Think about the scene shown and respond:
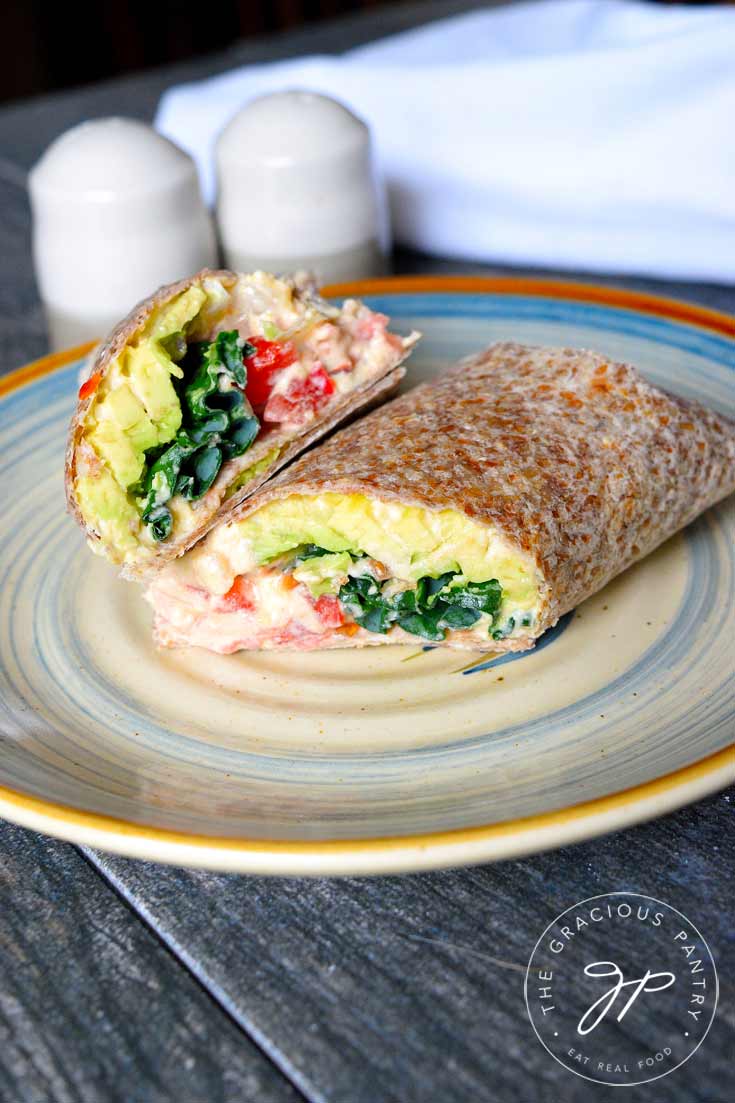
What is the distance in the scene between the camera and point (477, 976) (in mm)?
1551

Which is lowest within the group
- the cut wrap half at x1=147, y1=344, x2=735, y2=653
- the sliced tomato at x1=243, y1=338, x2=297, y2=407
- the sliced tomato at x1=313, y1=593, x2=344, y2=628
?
the sliced tomato at x1=313, y1=593, x2=344, y2=628

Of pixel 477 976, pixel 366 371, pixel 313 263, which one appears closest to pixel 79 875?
pixel 477 976

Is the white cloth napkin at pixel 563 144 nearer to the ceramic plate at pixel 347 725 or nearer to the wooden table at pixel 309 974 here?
the ceramic plate at pixel 347 725

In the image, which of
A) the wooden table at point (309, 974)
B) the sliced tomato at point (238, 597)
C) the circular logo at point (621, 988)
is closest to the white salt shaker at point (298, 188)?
the sliced tomato at point (238, 597)

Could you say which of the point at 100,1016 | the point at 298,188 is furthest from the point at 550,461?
the point at 298,188

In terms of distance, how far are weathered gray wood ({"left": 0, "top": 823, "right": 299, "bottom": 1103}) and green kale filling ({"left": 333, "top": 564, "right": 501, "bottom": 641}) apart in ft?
2.26

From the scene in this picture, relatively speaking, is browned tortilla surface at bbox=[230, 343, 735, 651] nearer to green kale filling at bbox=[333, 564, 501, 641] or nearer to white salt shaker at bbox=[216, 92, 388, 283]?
green kale filling at bbox=[333, 564, 501, 641]

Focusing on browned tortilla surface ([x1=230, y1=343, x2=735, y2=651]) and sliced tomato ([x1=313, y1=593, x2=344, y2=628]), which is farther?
sliced tomato ([x1=313, y1=593, x2=344, y2=628])

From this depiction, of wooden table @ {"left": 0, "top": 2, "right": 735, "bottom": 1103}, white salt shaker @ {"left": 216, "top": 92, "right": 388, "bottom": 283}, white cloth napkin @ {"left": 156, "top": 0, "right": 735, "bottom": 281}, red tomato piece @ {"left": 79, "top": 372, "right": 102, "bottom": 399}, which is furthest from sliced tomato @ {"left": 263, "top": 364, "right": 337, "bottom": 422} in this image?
white cloth napkin @ {"left": 156, "top": 0, "right": 735, "bottom": 281}

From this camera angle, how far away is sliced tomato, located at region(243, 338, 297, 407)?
8.25 feet

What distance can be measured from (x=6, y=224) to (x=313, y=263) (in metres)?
1.52

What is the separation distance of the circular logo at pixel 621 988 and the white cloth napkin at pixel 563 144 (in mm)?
2280

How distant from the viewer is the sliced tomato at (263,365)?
2.51 m

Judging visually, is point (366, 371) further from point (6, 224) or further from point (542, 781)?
point (6, 224)
